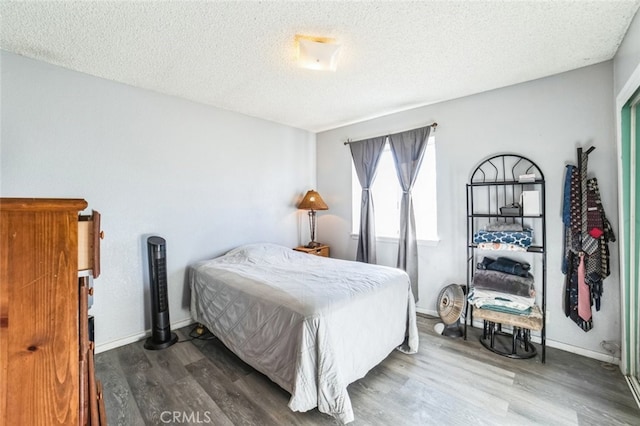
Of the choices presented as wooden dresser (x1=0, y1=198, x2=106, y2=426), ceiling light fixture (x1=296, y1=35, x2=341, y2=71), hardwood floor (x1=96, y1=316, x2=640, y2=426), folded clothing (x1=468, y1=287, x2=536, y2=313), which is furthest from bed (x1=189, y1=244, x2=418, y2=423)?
ceiling light fixture (x1=296, y1=35, x2=341, y2=71)

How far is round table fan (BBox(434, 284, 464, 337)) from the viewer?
105 inches

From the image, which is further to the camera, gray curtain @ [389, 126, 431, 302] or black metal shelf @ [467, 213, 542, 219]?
gray curtain @ [389, 126, 431, 302]

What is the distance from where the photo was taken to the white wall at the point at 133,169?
2146 mm

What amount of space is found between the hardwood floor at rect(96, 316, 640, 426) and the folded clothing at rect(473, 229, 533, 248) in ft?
3.22

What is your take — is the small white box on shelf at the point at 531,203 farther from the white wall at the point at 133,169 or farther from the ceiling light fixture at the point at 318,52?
the white wall at the point at 133,169

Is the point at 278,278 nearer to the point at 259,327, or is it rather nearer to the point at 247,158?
the point at 259,327

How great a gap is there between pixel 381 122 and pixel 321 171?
1.23 m

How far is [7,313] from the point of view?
0.59 m

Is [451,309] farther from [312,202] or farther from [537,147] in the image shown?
[312,202]

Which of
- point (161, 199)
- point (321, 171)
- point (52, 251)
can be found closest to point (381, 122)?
point (321, 171)

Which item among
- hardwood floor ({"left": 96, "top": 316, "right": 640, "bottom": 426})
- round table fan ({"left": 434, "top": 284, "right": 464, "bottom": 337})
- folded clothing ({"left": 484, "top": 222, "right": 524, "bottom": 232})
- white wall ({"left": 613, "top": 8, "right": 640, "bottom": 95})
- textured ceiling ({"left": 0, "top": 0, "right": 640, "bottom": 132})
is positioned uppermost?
textured ceiling ({"left": 0, "top": 0, "right": 640, "bottom": 132})

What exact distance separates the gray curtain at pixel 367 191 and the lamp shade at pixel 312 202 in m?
0.59

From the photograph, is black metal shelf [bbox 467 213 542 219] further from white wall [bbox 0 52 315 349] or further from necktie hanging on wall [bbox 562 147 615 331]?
white wall [bbox 0 52 315 349]

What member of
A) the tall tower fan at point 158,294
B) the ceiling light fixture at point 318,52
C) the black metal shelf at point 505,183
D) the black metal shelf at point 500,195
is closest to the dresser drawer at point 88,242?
the ceiling light fixture at point 318,52
